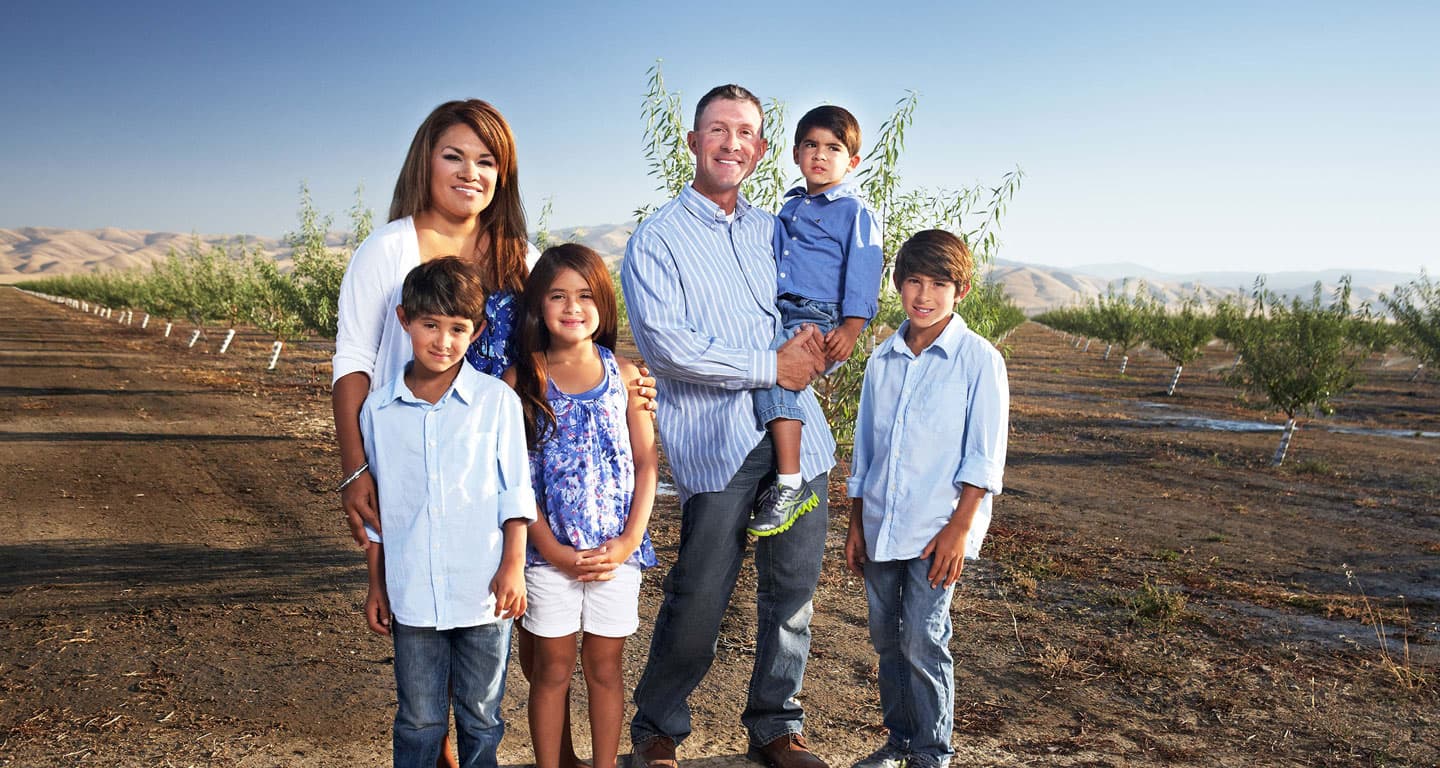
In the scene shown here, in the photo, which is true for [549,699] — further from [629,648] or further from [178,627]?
[178,627]

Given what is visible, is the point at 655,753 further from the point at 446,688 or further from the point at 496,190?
the point at 496,190

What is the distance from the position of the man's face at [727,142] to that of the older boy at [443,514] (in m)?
1.03

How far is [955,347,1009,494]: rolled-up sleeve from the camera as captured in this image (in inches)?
120

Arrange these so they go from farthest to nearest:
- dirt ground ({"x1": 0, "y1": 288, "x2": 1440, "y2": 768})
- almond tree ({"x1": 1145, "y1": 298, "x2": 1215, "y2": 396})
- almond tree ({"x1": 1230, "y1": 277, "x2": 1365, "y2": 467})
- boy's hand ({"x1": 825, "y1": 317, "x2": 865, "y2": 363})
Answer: almond tree ({"x1": 1145, "y1": 298, "x2": 1215, "y2": 396}) < almond tree ({"x1": 1230, "y1": 277, "x2": 1365, "y2": 467}) < dirt ground ({"x1": 0, "y1": 288, "x2": 1440, "y2": 768}) < boy's hand ({"x1": 825, "y1": 317, "x2": 865, "y2": 363})

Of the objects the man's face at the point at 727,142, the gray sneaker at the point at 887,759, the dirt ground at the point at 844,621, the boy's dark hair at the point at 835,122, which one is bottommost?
the dirt ground at the point at 844,621

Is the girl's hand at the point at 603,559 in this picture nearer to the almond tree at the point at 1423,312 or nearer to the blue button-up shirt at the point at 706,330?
the blue button-up shirt at the point at 706,330

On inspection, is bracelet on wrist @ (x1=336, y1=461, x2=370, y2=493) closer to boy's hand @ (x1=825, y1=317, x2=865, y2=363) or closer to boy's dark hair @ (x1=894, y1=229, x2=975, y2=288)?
boy's hand @ (x1=825, y1=317, x2=865, y2=363)

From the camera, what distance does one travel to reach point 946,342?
321 centimetres

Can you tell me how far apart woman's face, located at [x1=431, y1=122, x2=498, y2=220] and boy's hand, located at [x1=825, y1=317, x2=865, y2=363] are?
1.33 meters

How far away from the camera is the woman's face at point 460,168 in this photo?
2.72 m

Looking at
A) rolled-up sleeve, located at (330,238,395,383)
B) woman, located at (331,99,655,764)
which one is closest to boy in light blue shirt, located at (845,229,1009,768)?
woman, located at (331,99,655,764)

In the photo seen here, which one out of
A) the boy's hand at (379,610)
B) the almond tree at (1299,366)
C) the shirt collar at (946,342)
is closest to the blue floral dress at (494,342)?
the boy's hand at (379,610)

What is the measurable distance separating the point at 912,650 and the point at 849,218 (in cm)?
162

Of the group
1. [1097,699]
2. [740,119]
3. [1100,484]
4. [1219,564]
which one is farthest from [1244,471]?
[740,119]
